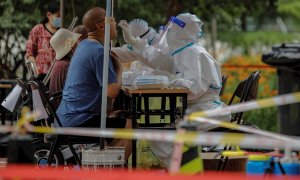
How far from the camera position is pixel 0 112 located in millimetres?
10594

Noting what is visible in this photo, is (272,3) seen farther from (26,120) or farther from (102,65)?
(26,120)

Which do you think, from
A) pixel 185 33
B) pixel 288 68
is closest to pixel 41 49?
pixel 185 33

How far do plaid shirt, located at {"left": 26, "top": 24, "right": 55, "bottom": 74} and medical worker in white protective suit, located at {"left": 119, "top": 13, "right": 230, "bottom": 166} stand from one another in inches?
89.0

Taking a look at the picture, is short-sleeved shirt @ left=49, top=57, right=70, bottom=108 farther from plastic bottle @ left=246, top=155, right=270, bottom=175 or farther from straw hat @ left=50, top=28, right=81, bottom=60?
plastic bottle @ left=246, top=155, right=270, bottom=175

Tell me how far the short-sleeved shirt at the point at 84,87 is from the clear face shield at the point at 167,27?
2.83 feet

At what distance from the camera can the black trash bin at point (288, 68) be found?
18.7 ft

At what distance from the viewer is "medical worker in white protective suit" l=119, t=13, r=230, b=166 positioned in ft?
25.5

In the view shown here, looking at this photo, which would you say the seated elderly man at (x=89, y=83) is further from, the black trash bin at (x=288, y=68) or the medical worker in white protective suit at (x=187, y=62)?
the black trash bin at (x=288, y=68)

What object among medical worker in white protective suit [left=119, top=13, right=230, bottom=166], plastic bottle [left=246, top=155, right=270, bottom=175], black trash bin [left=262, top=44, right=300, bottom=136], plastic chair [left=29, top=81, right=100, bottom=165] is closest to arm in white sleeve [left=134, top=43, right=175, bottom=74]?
medical worker in white protective suit [left=119, top=13, right=230, bottom=166]

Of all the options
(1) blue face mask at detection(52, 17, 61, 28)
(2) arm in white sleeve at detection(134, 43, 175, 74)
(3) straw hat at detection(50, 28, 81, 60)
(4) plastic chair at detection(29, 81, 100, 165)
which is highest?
(1) blue face mask at detection(52, 17, 61, 28)

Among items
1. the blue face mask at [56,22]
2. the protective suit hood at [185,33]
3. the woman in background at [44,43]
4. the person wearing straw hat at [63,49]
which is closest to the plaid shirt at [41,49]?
the woman in background at [44,43]

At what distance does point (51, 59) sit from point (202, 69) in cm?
314

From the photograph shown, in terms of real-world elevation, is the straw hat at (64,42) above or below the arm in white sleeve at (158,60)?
above

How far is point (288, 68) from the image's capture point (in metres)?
5.79
